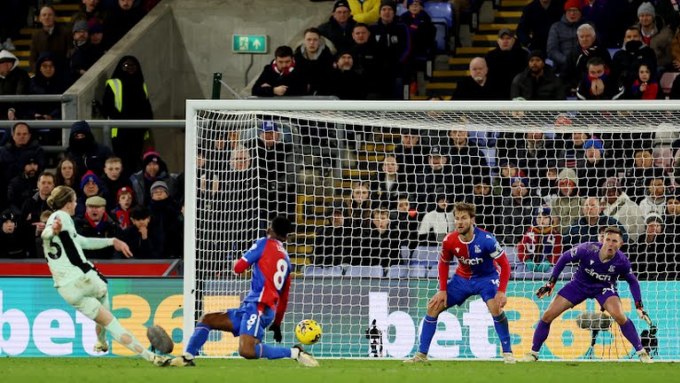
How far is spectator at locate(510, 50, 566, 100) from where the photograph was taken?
60.5 feet

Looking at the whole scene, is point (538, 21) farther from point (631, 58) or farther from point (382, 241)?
point (382, 241)

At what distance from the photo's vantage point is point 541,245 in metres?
16.5

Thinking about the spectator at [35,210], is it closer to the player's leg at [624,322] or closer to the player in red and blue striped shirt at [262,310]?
the player in red and blue striped shirt at [262,310]

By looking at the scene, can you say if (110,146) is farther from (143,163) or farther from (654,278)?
(654,278)

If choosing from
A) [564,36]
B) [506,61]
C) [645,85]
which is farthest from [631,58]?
[506,61]

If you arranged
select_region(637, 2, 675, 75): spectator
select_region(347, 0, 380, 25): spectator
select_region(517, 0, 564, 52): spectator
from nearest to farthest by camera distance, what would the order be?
select_region(637, 2, 675, 75): spectator, select_region(517, 0, 564, 52): spectator, select_region(347, 0, 380, 25): spectator

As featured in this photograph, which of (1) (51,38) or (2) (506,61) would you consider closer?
(2) (506,61)

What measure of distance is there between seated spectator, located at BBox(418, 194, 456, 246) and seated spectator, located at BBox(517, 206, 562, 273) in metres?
0.83

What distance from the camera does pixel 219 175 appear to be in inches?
660

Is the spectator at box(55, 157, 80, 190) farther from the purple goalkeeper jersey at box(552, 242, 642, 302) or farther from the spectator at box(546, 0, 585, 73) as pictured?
the spectator at box(546, 0, 585, 73)

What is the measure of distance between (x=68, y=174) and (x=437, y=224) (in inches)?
172

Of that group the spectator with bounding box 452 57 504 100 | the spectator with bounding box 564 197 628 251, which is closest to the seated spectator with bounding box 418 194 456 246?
the spectator with bounding box 564 197 628 251

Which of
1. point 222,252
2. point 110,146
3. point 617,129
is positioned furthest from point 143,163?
point 617,129

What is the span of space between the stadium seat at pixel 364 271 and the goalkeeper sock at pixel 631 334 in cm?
265
